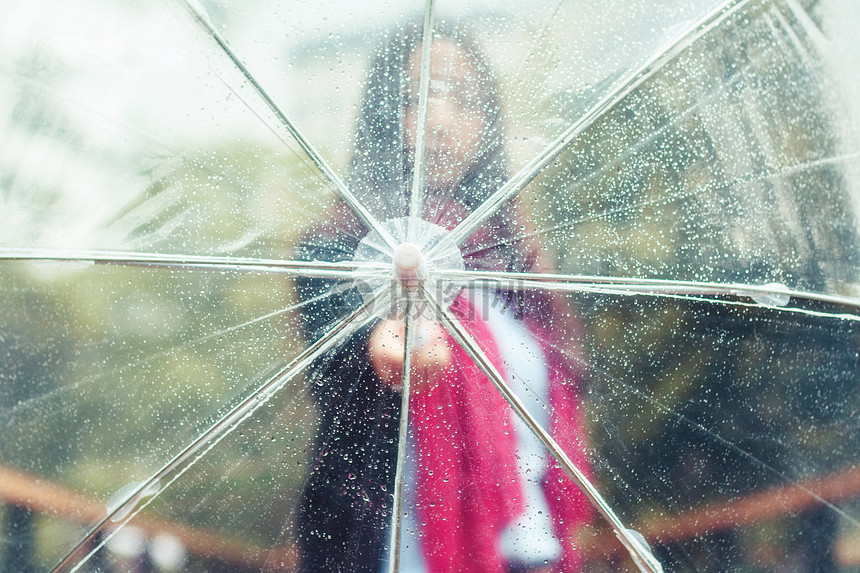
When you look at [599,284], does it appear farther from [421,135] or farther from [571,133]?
[421,135]

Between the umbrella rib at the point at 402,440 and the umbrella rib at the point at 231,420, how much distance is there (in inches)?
3.5

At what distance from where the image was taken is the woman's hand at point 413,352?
4.58 feet

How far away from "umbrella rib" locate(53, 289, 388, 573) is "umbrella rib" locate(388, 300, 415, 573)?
89mm

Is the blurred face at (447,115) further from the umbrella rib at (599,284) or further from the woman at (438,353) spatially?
the umbrella rib at (599,284)

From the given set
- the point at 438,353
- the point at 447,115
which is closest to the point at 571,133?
the point at 447,115

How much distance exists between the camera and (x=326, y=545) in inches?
59.4

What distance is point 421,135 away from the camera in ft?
4.57

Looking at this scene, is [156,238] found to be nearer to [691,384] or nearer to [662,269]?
[662,269]

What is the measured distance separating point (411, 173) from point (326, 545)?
87 centimetres

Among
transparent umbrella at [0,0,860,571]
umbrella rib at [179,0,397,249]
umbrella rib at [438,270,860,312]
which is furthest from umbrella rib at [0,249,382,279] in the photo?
umbrella rib at [438,270,860,312]

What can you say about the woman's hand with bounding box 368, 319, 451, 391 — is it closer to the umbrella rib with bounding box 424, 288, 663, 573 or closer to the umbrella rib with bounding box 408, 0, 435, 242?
the umbrella rib with bounding box 424, 288, 663, 573

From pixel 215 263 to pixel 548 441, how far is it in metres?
0.82

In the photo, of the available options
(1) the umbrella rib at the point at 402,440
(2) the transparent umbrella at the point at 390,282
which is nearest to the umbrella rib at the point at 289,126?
(2) the transparent umbrella at the point at 390,282

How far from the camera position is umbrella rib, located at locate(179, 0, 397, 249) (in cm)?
139
